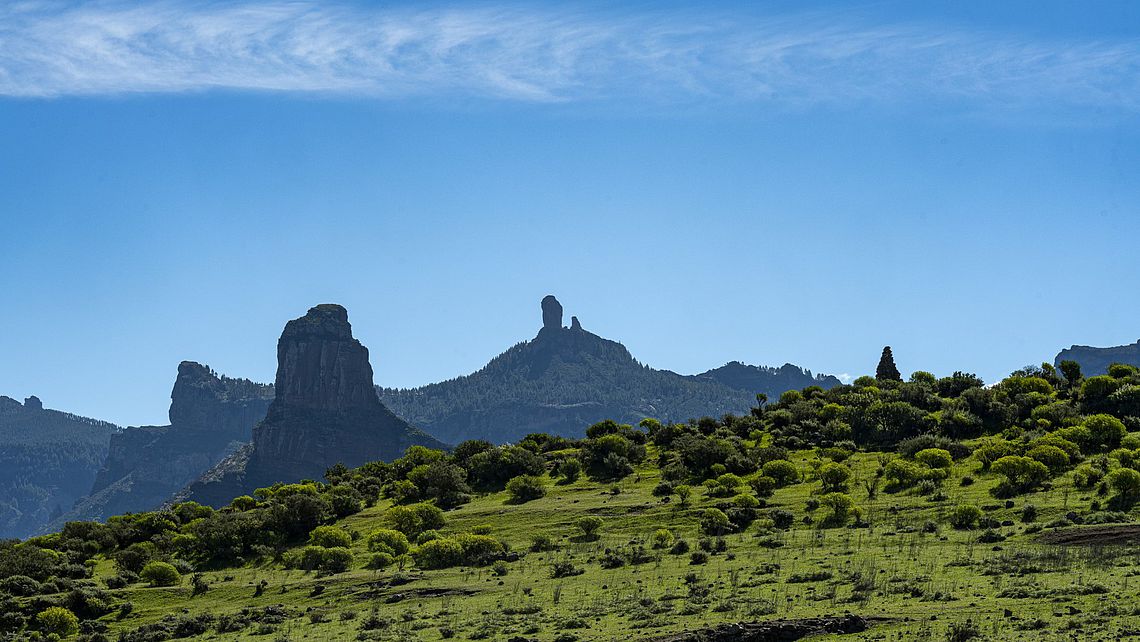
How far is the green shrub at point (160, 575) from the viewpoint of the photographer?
63.2 metres

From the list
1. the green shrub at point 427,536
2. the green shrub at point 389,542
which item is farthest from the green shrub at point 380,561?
the green shrub at point 427,536

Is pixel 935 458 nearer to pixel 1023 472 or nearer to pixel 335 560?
pixel 1023 472

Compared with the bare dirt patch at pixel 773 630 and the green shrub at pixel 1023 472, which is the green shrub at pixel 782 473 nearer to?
the green shrub at pixel 1023 472

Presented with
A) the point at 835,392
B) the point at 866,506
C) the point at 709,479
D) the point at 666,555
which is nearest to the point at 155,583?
the point at 666,555

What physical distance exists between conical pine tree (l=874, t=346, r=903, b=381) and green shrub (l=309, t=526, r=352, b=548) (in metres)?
63.2

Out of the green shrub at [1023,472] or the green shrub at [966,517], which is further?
the green shrub at [1023,472]

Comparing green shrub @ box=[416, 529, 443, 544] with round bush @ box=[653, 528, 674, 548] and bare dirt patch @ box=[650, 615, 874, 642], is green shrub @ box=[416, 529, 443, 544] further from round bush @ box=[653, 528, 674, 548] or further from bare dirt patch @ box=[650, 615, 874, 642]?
bare dirt patch @ box=[650, 615, 874, 642]

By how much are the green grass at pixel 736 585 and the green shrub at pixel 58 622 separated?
72.5 inches

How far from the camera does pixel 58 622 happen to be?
54656 millimetres

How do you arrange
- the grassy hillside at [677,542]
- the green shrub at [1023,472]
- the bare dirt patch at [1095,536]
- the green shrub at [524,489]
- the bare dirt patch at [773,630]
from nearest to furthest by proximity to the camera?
the bare dirt patch at [773,630] → the grassy hillside at [677,542] → the bare dirt patch at [1095,536] → the green shrub at [1023,472] → the green shrub at [524,489]

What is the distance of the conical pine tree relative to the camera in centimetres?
11475

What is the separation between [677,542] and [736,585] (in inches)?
465

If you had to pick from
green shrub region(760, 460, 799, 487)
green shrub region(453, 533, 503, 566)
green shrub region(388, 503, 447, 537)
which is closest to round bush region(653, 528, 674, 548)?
green shrub region(453, 533, 503, 566)

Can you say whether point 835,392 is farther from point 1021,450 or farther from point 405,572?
point 405,572
